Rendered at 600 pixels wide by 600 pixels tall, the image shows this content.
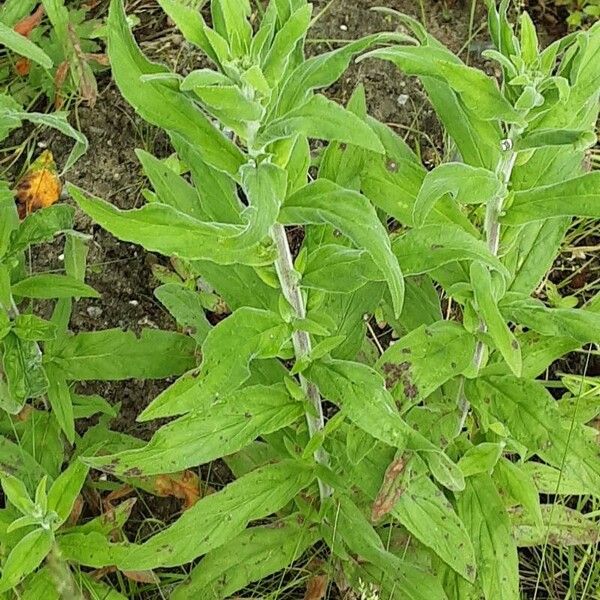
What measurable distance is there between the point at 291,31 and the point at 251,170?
0.70 ft

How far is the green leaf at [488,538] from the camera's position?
2.06 meters

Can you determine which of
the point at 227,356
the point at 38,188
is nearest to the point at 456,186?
the point at 227,356

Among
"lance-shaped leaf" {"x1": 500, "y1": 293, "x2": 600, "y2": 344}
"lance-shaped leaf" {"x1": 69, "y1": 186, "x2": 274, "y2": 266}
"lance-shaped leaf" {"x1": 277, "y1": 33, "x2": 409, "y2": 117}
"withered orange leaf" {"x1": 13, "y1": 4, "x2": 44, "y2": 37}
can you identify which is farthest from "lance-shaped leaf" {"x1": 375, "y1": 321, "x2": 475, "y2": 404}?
"withered orange leaf" {"x1": 13, "y1": 4, "x2": 44, "y2": 37}

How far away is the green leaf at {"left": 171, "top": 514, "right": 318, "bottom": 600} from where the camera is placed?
2223 mm

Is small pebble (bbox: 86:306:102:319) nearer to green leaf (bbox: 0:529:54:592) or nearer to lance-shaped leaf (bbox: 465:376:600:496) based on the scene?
green leaf (bbox: 0:529:54:592)

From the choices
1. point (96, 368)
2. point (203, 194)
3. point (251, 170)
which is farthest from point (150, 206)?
point (96, 368)

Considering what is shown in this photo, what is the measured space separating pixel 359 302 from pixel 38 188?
150cm

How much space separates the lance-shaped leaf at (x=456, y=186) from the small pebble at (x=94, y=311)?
5.43 ft

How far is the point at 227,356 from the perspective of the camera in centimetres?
161

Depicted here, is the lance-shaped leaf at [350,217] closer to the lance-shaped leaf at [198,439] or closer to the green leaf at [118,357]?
the lance-shaped leaf at [198,439]

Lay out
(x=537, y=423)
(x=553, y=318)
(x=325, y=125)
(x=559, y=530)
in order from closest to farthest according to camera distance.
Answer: (x=325, y=125) → (x=553, y=318) → (x=537, y=423) → (x=559, y=530)

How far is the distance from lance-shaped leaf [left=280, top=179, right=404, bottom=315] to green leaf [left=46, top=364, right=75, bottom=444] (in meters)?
0.95

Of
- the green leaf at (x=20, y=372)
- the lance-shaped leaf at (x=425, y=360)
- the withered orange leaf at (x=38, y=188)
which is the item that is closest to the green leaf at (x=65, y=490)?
the green leaf at (x=20, y=372)

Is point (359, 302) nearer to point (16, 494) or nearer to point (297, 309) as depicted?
point (297, 309)
